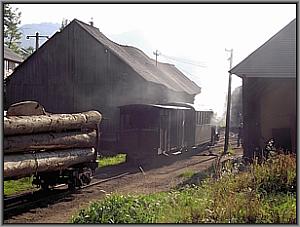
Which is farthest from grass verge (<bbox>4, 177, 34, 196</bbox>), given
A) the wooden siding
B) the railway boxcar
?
the railway boxcar

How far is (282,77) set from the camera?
19.7 metres

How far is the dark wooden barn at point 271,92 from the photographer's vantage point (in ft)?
65.2

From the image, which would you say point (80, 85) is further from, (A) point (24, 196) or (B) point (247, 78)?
(A) point (24, 196)

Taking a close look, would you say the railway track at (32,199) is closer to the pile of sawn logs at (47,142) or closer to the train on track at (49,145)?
the train on track at (49,145)

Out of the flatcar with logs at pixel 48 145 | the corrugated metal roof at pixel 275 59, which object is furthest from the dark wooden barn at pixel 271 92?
the flatcar with logs at pixel 48 145

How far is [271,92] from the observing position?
20.7 m

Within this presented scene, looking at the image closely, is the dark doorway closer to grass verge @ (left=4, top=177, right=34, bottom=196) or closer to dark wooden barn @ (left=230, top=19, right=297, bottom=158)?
dark wooden barn @ (left=230, top=19, right=297, bottom=158)

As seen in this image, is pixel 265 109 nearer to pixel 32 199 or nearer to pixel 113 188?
pixel 113 188

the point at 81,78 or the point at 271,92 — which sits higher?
the point at 81,78

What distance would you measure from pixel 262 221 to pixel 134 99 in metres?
22.5

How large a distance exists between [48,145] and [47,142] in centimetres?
8

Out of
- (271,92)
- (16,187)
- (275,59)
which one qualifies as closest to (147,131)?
(271,92)

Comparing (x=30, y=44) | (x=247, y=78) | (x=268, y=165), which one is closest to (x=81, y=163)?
(x=268, y=165)

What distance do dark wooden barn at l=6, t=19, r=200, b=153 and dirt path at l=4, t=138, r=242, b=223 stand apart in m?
7.95
